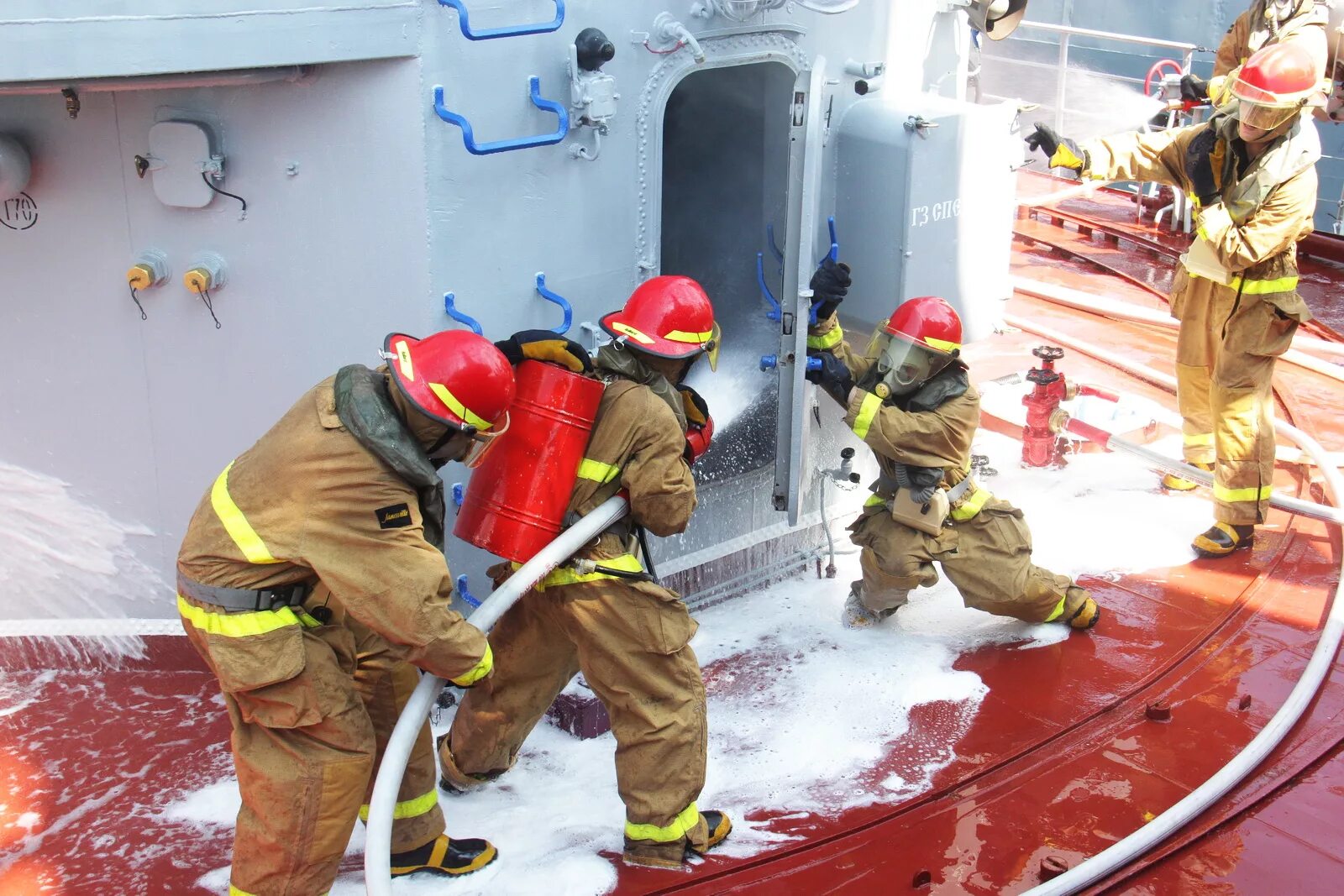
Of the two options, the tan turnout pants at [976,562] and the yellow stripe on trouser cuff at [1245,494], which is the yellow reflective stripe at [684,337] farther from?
the yellow stripe on trouser cuff at [1245,494]

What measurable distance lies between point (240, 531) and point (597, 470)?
1.00 meters

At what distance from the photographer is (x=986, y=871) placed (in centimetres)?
368

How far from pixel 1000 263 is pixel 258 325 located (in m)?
2.95

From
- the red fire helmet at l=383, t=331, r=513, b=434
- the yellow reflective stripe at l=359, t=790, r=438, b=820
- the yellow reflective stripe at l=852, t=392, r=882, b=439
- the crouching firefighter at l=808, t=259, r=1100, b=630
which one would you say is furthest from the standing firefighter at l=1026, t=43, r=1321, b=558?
the yellow reflective stripe at l=359, t=790, r=438, b=820

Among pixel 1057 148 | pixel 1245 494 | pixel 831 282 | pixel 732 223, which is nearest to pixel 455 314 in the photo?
pixel 831 282

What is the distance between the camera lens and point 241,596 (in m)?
3.10

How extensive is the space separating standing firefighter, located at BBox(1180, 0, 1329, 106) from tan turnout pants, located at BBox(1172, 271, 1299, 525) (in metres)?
1.08

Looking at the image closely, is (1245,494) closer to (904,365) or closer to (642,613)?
(904,365)

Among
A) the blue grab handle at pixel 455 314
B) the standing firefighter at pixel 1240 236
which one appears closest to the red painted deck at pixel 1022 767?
the standing firefighter at pixel 1240 236

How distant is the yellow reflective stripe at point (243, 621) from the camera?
122 inches

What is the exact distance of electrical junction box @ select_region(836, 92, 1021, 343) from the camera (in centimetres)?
490

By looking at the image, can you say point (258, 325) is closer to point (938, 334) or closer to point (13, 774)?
point (13, 774)

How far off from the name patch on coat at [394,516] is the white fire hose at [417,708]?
35 centimetres

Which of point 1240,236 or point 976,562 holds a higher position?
point 1240,236
